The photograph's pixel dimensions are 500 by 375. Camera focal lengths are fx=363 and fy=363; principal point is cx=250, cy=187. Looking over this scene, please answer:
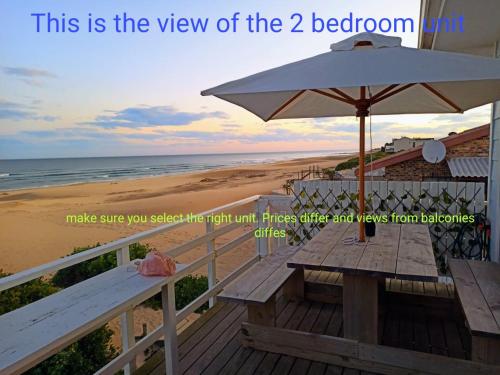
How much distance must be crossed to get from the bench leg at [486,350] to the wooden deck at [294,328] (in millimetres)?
437

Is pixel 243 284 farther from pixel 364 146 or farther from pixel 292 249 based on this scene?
pixel 364 146

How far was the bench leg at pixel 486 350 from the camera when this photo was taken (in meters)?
1.71

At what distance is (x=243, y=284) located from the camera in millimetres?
2266

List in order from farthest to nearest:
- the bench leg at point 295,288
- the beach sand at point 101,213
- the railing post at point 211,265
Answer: the beach sand at point 101,213
the railing post at point 211,265
the bench leg at point 295,288

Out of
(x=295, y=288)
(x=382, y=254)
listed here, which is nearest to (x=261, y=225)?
(x=295, y=288)

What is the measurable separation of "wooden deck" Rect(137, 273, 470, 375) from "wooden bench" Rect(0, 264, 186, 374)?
0.75 meters

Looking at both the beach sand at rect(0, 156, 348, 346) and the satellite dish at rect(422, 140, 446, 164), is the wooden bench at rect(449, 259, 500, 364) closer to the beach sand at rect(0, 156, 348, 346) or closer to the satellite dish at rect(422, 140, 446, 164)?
the beach sand at rect(0, 156, 348, 346)

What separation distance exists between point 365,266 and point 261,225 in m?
2.02

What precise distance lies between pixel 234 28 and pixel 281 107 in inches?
94.4

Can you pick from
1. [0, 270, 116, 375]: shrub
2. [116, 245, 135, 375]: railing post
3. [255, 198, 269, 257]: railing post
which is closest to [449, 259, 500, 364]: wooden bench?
[116, 245, 135, 375]: railing post

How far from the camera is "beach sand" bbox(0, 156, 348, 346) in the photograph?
801 cm

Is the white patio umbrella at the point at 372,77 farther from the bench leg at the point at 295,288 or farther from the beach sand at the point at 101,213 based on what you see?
the beach sand at the point at 101,213

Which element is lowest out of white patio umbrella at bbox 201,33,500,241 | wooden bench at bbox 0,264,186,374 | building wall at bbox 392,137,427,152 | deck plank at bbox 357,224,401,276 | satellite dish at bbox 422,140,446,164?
wooden bench at bbox 0,264,186,374

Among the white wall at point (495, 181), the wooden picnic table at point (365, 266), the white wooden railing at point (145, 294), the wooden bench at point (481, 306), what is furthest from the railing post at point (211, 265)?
the white wall at point (495, 181)
